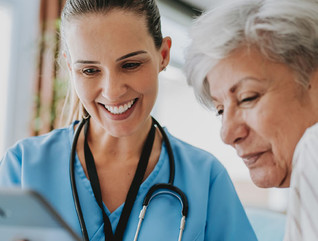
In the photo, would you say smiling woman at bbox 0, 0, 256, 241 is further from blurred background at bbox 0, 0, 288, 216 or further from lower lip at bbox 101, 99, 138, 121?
blurred background at bbox 0, 0, 288, 216

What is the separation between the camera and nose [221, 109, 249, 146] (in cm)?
97

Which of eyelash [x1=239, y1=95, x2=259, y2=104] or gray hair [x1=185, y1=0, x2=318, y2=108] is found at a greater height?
gray hair [x1=185, y1=0, x2=318, y2=108]

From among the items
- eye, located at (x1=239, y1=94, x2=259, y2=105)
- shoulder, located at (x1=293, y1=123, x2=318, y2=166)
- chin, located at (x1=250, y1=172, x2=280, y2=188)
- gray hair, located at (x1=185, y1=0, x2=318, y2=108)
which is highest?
gray hair, located at (x1=185, y1=0, x2=318, y2=108)

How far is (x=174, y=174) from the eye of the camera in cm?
131

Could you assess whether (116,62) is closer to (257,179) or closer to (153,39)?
(153,39)

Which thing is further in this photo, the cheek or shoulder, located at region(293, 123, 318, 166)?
the cheek

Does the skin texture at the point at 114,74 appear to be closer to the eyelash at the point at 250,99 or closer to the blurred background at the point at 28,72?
the eyelash at the point at 250,99

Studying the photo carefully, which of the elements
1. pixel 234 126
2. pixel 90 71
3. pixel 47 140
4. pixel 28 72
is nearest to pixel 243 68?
pixel 234 126

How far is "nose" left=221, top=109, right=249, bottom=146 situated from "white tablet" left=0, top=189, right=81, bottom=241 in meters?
0.53

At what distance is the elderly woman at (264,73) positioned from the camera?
0.87 metres

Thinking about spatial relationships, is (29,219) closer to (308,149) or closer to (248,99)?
(308,149)

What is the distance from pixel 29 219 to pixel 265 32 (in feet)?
2.19

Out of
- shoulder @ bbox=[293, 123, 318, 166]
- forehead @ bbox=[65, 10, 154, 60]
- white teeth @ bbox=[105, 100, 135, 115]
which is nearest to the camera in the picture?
shoulder @ bbox=[293, 123, 318, 166]

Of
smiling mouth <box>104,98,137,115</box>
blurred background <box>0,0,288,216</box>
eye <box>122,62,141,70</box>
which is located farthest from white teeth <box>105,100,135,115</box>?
blurred background <box>0,0,288,216</box>
